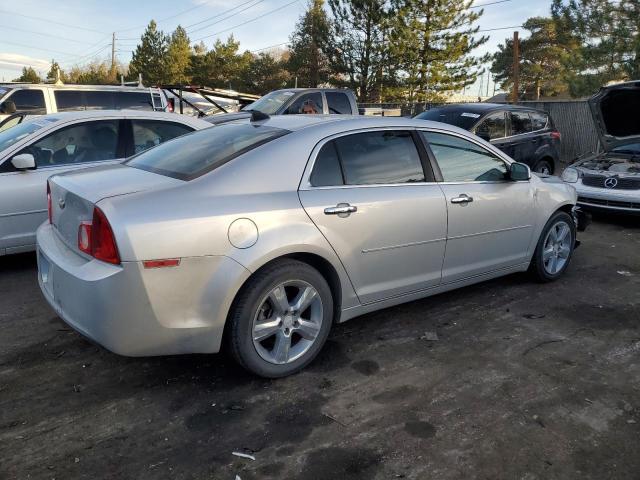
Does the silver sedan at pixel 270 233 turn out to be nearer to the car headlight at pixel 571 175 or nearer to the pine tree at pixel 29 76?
the car headlight at pixel 571 175

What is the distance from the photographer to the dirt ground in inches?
100

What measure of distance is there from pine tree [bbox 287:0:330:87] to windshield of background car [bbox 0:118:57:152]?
129ft

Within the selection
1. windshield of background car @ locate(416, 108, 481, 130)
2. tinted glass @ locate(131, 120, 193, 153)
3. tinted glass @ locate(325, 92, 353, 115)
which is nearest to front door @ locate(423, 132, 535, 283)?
tinted glass @ locate(131, 120, 193, 153)

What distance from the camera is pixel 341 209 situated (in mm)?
3406

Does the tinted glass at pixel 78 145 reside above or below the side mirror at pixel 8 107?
below

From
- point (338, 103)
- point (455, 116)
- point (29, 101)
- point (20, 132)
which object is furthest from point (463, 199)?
point (29, 101)

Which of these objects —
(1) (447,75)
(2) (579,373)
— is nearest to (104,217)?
(2) (579,373)

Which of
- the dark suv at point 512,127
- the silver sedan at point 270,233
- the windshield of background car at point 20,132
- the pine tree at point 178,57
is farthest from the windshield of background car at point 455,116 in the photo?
the pine tree at point 178,57

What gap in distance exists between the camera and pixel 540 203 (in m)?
4.83

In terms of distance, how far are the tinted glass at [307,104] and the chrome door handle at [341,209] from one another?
803 cm

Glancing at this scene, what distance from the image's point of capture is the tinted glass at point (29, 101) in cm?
1043

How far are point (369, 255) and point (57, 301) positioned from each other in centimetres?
192

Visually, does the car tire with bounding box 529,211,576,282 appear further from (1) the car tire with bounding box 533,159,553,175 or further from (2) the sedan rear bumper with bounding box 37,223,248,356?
(1) the car tire with bounding box 533,159,553,175

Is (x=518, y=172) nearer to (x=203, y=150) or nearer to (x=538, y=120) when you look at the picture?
(x=203, y=150)
